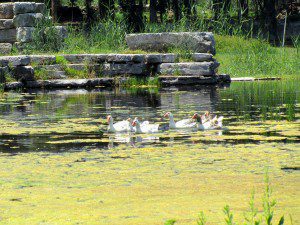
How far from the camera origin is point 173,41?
24609mm

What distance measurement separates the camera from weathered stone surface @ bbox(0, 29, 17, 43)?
26281 mm

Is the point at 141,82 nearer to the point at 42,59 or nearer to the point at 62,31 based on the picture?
the point at 42,59

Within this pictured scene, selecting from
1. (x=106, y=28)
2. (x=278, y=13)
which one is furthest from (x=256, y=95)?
(x=278, y=13)

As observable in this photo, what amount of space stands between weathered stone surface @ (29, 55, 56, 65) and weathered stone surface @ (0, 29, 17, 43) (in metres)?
2.72

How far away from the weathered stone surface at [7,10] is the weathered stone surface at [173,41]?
12.6ft

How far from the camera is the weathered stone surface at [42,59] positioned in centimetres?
2366

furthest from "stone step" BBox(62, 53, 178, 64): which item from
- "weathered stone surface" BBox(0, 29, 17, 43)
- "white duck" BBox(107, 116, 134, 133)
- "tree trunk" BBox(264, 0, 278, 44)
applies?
"tree trunk" BBox(264, 0, 278, 44)

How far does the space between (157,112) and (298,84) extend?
7.57 metres

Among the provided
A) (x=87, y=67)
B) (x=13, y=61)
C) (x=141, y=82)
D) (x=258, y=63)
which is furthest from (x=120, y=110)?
(x=258, y=63)

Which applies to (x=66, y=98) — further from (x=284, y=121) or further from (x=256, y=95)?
(x=284, y=121)

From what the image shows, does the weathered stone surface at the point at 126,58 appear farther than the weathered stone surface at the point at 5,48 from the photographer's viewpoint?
No

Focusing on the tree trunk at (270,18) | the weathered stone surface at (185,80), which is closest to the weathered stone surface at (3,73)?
the weathered stone surface at (185,80)

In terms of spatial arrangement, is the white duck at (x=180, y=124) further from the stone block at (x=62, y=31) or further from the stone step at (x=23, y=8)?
Result: the stone step at (x=23, y=8)

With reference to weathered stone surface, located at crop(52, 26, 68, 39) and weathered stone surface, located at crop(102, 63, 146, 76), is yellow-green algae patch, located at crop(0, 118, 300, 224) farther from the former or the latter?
weathered stone surface, located at crop(52, 26, 68, 39)
